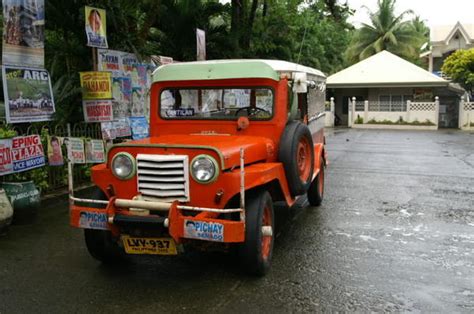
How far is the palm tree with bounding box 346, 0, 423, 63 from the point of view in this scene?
34.6m

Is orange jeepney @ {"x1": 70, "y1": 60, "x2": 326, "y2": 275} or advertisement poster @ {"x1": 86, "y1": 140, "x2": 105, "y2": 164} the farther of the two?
advertisement poster @ {"x1": 86, "y1": 140, "x2": 105, "y2": 164}

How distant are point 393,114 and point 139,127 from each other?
21.4 m

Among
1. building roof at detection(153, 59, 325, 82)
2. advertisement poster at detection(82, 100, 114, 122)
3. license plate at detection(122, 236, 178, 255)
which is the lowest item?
license plate at detection(122, 236, 178, 255)

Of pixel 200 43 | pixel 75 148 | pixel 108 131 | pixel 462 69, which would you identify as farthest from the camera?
pixel 462 69

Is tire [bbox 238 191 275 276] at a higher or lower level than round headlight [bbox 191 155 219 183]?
lower

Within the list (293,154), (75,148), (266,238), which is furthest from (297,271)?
(75,148)

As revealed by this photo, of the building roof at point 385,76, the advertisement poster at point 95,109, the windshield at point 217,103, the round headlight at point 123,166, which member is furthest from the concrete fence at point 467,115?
the round headlight at point 123,166

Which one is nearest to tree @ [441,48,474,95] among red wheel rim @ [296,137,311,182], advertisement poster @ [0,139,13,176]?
red wheel rim @ [296,137,311,182]

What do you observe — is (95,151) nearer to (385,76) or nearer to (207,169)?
(207,169)

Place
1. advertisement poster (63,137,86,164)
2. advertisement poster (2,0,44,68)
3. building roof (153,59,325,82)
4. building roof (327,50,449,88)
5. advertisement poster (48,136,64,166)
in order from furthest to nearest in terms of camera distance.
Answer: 1. building roof (327,50,449,88)
2. advertisement poster (63,137,86,164)
3. advertisement poster (48,136,64,166)
4. advertisement poster (2,0,44,68)
5. building roof (153,59,325,82)

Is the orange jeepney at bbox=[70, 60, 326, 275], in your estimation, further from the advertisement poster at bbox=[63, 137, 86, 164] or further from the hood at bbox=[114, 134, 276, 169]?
the advertisement poster at bbox=[63, 137, 86, 164]

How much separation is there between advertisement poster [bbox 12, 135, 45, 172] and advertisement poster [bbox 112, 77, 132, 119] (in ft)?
7.86

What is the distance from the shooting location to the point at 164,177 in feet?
13.9

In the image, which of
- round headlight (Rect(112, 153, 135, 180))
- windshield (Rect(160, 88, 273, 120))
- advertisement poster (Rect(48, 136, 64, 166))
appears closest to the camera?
round headlight (Rect(112, 153, 135, 180))
